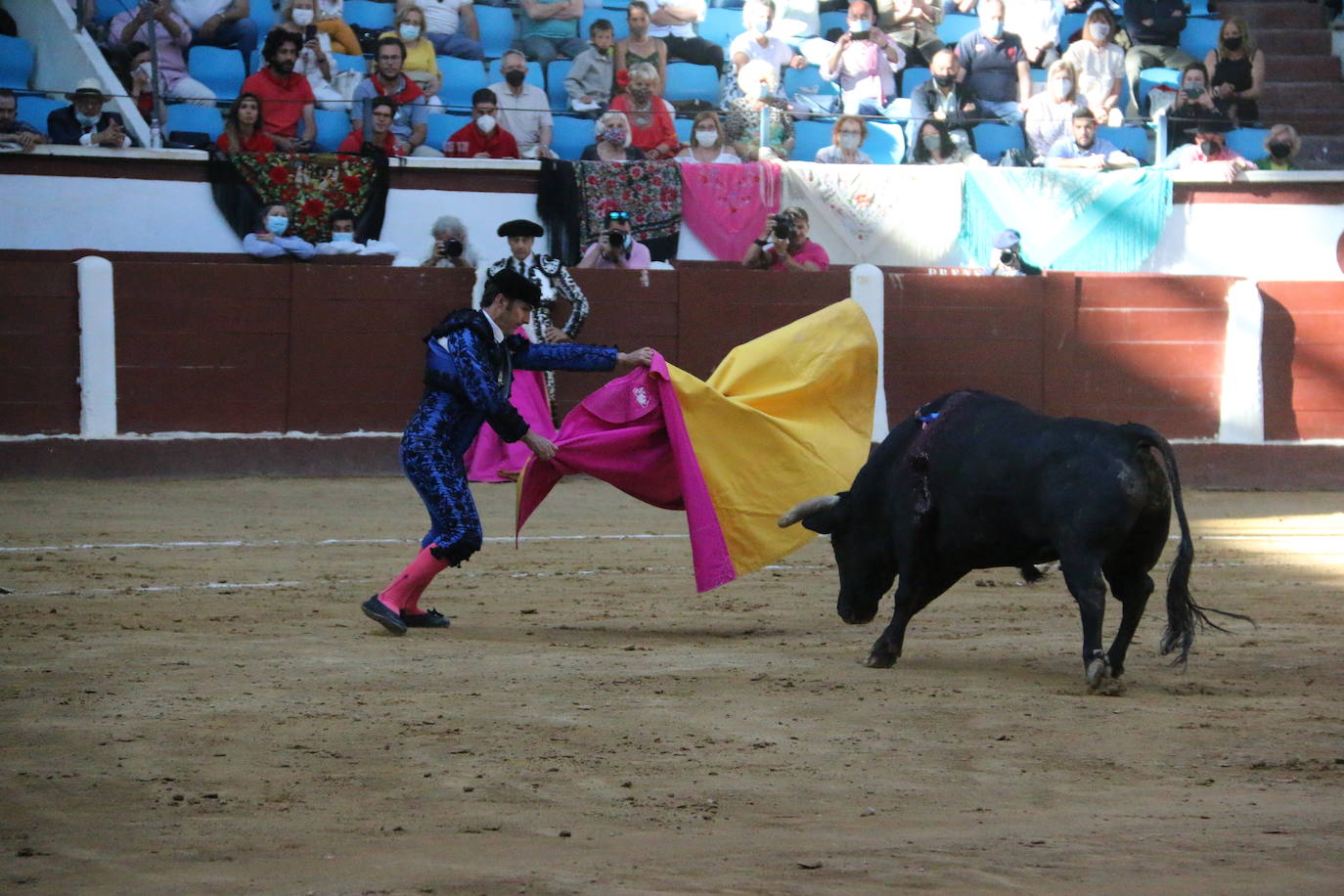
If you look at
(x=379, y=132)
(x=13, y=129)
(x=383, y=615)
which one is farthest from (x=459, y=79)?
(x=383, y=615)

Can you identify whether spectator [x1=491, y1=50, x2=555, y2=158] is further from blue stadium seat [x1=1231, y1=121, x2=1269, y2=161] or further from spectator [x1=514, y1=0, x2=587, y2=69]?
blue stadium seat [x1=1231, y1=121, x2=1269, y2=161]

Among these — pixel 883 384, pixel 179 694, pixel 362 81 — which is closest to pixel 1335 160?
pixel 883 384

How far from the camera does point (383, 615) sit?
515 cm

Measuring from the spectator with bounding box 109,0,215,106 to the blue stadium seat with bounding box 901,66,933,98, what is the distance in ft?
15.8

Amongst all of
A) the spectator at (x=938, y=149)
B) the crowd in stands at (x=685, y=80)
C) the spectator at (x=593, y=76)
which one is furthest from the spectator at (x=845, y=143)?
the spectator at (x=593, y=76)

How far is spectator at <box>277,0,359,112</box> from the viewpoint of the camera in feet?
35.9

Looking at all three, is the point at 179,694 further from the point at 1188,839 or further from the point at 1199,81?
the point at 1199,81

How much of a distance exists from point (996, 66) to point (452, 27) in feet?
12.5

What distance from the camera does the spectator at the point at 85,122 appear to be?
10.4 m

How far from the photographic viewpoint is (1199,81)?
497 inches

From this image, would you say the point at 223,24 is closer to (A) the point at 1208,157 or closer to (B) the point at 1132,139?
(B) the point at 1132,139

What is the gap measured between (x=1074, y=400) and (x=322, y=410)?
14.7 ft

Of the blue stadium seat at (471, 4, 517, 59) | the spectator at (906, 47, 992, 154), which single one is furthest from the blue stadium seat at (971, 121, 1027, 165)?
the blue stadium seat at (471, 4, 517, 59)

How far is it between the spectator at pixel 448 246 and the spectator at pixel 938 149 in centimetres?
340
